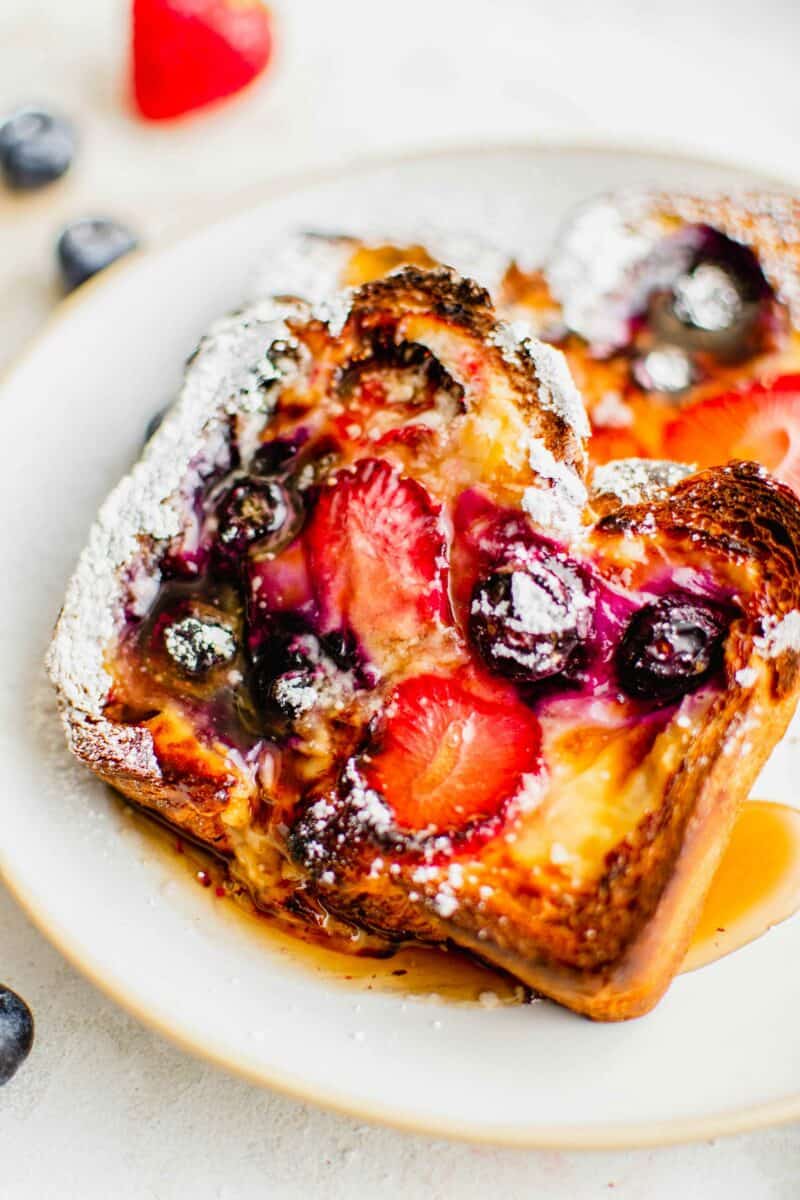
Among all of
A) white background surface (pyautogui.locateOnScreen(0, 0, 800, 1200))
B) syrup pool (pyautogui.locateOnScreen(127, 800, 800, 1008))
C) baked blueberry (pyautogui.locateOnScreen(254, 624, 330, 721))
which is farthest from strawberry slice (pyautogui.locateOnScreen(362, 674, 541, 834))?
white background surface (pyautogui.locateOnScreen(0, 0, 800, 1200))

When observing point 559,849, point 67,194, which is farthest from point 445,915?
point 67,194

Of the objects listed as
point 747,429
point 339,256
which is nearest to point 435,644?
point 747,429

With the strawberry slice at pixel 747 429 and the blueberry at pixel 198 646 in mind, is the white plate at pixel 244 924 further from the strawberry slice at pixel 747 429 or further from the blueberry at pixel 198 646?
the strawberry slice at pixel 747 429

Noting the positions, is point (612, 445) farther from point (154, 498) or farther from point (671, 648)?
point (154, 498)

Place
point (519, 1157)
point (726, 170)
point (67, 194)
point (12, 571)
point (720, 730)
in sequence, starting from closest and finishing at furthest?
point (720, 730) < point (519, 1157) < point (12, 571) < point (726, 170) < point (67, 194)

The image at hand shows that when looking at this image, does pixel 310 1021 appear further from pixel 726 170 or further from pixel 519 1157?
pixel 726 170

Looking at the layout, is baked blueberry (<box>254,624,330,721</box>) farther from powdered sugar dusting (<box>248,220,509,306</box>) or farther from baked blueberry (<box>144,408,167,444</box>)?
powdered sugar dusting (<box>248,220,509,306</box>)
